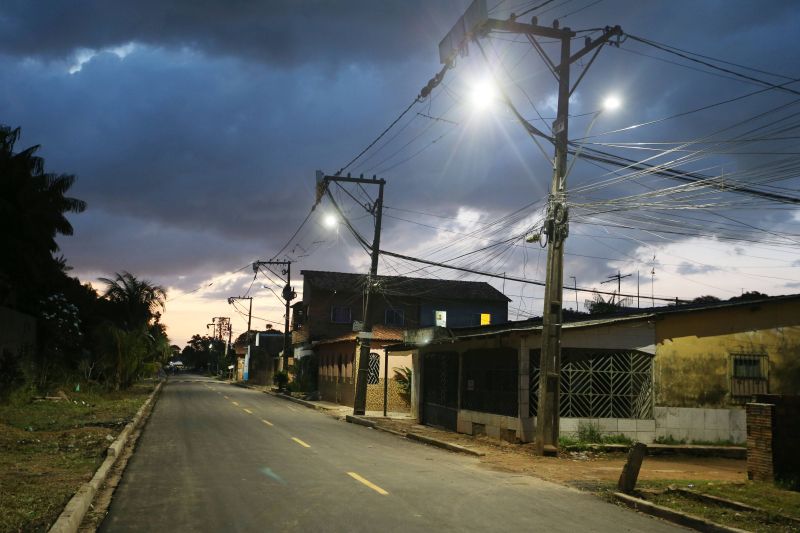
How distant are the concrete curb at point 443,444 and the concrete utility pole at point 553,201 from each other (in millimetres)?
1673

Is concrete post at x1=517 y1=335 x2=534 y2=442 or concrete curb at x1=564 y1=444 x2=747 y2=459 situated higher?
concrete post at x1=517 y1=335 x2=534 y2=442

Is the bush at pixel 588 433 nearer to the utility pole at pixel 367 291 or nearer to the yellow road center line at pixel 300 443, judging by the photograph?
the yellow road center line at pixel 300 443

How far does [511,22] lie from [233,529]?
13880mm

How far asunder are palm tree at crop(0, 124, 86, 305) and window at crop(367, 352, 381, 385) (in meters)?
17.9

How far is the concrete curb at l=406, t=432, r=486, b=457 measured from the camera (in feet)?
57.8

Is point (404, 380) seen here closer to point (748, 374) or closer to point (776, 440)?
point (748, 374)

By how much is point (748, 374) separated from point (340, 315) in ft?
128

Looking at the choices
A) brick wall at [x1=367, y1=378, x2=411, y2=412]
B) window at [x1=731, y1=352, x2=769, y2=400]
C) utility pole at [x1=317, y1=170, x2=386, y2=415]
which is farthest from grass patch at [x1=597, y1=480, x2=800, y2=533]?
brick wall at [x1=367, y1=378, x2=411, y2=412]

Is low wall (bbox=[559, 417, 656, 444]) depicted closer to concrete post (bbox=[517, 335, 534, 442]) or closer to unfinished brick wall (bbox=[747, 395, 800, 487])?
concrete post (bbox=[517, 335, 534, 442])

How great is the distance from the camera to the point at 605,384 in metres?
19.1

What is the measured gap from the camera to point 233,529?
26.1ft

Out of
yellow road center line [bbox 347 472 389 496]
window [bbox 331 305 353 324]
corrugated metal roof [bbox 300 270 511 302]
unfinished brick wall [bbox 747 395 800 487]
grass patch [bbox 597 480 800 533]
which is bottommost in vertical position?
yellow road center line [bbox 347 472 389 496]

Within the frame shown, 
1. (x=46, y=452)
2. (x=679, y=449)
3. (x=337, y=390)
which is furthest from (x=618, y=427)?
(x=337, y=390)

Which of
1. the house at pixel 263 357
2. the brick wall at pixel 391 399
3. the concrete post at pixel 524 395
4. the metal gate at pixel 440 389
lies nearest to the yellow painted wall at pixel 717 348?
the concrete post at pixel 524 395
